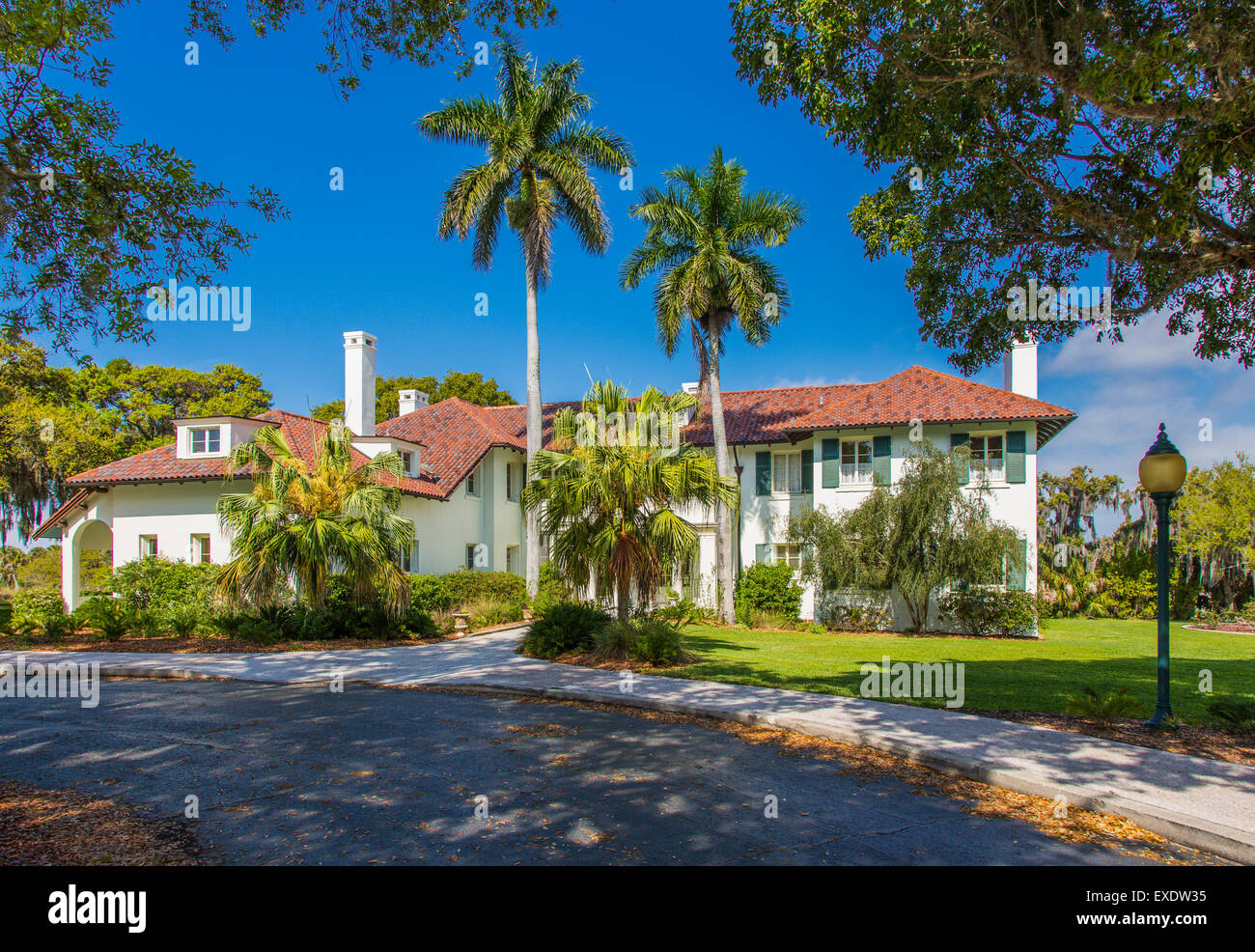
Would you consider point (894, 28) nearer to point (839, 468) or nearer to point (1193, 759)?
point (1193, 759)

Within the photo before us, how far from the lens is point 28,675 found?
13195mm

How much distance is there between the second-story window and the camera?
2344cm

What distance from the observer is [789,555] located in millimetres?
26391

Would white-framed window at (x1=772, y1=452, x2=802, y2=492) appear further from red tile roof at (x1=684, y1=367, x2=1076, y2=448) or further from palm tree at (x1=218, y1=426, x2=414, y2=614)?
palm tree at (x1=218, y1=426, x2=414, y2=614)

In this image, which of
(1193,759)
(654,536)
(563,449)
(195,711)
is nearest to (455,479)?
(563,449)

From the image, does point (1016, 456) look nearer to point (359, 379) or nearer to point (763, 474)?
point (763, 474)

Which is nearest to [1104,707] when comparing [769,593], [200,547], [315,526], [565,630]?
[565,630]

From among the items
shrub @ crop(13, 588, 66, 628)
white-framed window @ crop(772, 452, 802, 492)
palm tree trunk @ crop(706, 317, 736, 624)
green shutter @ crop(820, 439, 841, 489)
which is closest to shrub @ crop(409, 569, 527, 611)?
palm tree trunk @ crop(706, 317, 736, 624)

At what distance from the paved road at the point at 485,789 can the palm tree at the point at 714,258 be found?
15.2 metres

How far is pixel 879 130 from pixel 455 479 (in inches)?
732

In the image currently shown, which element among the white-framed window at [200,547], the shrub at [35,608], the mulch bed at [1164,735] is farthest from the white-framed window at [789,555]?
the shrub at [35,608]

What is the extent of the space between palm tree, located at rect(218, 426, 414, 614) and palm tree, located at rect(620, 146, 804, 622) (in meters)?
10.0

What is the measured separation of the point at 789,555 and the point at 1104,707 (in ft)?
57.1

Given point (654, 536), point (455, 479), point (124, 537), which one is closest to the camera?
point (654, 536)
